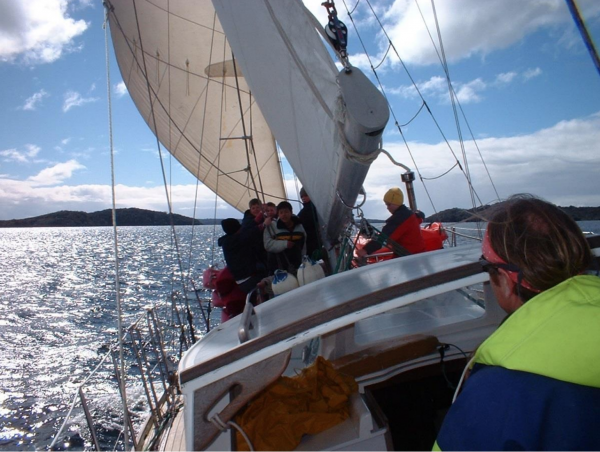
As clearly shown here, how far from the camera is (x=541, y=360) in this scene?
0.86 metres

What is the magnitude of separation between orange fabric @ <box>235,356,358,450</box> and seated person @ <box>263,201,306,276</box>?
248cm

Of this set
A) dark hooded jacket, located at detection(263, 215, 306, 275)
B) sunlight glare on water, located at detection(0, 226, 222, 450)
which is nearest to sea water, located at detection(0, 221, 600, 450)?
sunlight glare on water, located at detection(0, 226, 222, 450)

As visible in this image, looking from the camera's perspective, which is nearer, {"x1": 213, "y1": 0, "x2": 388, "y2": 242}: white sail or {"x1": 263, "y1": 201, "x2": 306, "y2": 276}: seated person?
{"x1": 213, "y1": 0, "x2": 388, "y2": 242}: white sail

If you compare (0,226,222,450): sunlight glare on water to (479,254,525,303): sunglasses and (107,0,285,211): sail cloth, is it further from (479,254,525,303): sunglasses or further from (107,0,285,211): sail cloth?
(479,254,525,303): sunglasses

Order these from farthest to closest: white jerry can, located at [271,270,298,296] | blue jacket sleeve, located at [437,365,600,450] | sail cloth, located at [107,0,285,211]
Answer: sail cloth, located at [107,0,285,211] → white jerry can, located at [271,270,298,296] → blue jacket sleeve, located at [437,365,600,450]

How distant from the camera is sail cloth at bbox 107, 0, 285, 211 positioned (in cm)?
891

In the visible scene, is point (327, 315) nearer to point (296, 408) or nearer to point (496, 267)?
point (496, 267)

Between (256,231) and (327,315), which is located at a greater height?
(256,231)

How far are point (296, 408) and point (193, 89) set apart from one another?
9068 millimetres

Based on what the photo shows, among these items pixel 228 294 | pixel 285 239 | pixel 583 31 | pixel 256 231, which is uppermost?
pixel 583 31

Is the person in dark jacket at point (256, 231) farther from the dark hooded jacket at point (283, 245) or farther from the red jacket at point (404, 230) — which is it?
the red jacket at point (404, 230)

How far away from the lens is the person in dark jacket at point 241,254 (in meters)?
4.95

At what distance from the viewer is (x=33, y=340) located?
15.4 metres

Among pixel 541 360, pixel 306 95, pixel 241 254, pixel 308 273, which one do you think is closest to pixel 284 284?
pixel 308 273
